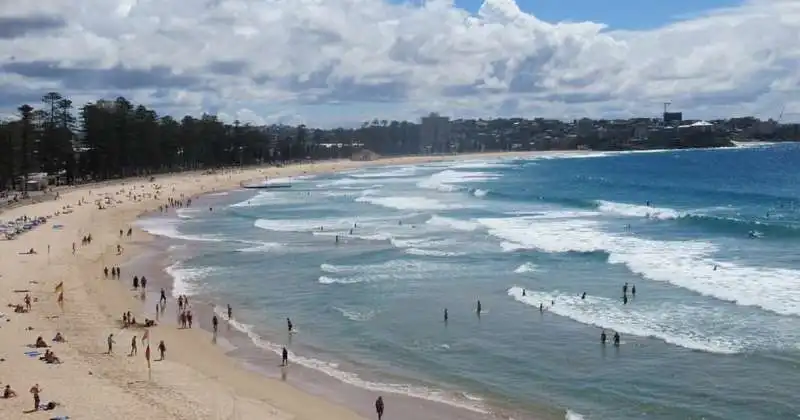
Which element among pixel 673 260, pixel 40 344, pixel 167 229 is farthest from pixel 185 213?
pixel 40 344

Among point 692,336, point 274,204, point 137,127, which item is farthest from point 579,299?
point 137,127

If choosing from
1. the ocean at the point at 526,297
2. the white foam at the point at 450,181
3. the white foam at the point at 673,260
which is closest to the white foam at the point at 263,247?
the ocean at the point at 526,297

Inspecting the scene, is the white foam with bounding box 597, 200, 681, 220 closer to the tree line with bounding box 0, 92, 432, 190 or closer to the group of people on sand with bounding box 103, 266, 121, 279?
the group of people on sand with bounding box 103, 266, 121, 279

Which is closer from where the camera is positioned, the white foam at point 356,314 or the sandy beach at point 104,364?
the sandy beach at point 104,364

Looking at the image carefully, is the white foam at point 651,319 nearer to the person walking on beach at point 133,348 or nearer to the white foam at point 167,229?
the person walking on beach at point 133,348

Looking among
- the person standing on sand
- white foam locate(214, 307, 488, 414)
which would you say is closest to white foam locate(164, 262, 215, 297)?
white foam locate(214, 307, 488, 414)

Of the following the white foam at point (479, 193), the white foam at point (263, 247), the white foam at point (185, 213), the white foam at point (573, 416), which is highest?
the white foam at point (479, 193)

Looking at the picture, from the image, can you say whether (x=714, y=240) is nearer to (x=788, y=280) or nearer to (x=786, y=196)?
(x=788, y=280)
